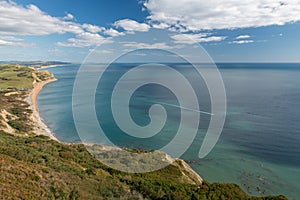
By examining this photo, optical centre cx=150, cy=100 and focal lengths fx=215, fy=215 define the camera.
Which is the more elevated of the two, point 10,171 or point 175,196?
point 10,171

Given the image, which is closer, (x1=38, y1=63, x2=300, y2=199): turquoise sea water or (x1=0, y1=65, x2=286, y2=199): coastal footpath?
(x1=0, y1=65, x2=286, y2=199): coastal footpath

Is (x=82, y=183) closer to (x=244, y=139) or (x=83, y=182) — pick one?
(x=83, y=182)

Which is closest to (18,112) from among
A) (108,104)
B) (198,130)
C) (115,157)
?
(108,104)

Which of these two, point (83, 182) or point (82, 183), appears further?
point (83, 182)

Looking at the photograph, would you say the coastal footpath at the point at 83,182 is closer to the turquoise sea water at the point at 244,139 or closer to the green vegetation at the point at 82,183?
the green vegetation at the point at 82,183

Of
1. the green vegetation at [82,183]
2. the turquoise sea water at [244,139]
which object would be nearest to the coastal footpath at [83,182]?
the green vegetation at [82,183]

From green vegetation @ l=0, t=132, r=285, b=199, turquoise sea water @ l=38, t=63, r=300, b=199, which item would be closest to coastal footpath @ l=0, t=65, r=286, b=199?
green vegetation @ l=0, t=132, r=285, b=199

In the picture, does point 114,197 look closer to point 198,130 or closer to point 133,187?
point 133,187

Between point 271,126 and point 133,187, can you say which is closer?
point 133,187

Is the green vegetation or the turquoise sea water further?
the turquoise sea water

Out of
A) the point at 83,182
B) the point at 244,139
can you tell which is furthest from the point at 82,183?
the point at 244,139

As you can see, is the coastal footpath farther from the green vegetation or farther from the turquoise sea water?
the turquoise sea water
